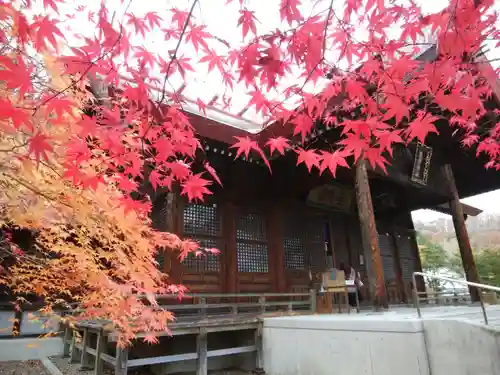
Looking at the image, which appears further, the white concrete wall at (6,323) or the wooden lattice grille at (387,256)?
the wooden lattice grille at (387,256)

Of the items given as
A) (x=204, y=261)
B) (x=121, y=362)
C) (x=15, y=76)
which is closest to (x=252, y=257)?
(x=204, y=261)

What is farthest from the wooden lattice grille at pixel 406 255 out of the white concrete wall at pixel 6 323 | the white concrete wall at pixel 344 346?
the white concrete wall at pixel 6 323

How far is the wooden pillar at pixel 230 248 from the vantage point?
8.56 metres

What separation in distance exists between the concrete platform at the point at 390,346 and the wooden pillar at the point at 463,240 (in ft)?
14.8

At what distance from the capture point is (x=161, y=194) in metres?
8.08

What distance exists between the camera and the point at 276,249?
31.3 ft

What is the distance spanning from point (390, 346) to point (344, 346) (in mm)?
791

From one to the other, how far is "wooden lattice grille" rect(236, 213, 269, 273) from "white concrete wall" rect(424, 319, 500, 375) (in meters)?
5.35

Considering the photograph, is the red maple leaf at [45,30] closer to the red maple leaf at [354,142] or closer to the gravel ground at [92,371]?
the red maple leaf at [354,142]

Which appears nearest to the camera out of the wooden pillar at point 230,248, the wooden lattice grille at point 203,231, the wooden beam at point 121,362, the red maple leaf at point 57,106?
the red maple leaf at point 57,106

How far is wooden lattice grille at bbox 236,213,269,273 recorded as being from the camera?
356 inches

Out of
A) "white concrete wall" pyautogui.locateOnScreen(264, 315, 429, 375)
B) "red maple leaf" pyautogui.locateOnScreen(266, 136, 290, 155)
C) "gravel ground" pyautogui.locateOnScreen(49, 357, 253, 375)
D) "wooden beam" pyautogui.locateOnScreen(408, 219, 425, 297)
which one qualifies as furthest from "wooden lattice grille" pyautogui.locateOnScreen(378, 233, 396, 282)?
"red maple leaf" pyautogui.locateOnScreen(266, 136, 290, 155)

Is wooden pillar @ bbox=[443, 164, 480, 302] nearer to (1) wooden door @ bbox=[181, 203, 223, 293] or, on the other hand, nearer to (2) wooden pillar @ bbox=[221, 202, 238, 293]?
(2) wooden pillar @ bbox=[221, 202, 238, 293]

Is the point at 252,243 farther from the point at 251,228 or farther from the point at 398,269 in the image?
the point at 398,269
